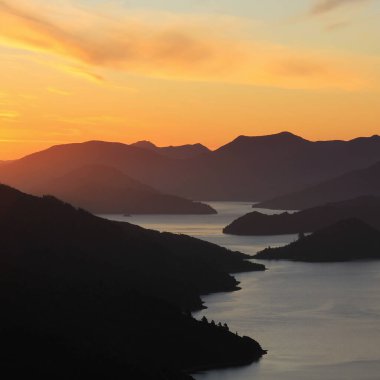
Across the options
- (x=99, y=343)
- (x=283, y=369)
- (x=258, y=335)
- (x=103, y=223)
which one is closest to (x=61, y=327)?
(x=99, y=343)

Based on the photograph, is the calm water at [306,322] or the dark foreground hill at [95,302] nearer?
the dark foreground hill at [95,302]

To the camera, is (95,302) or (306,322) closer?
(95,302)

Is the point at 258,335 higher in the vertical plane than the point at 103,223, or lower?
lower

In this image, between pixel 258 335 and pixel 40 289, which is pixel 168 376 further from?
pixel 258 335

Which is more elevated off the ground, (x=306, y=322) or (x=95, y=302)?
(x=95, y=302)
